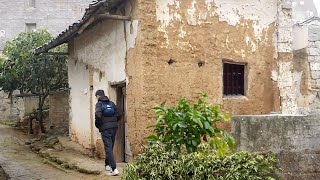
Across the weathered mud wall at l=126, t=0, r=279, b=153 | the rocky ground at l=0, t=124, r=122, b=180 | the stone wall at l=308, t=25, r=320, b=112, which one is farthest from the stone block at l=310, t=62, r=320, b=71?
the rocky ground at l=0, t=124, r=122, b=180

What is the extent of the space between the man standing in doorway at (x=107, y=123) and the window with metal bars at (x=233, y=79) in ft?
8.24

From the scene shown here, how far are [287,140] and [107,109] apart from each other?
4344 millimetres

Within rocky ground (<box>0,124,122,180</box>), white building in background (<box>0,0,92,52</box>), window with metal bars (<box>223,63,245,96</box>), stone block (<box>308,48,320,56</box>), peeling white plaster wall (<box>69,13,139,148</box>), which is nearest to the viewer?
rocky ground (<box>0,124,122,180</box>)

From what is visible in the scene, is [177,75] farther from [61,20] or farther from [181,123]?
[61,20]

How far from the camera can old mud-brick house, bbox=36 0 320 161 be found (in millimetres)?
7863

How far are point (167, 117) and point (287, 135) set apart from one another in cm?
122

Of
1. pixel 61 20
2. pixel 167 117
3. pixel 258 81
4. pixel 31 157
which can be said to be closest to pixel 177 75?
pixel 258 81

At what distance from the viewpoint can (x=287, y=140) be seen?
162 inches

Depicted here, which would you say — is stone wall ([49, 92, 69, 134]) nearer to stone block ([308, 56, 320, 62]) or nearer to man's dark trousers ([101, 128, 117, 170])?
man's dark trousers ([101, 128, 117, 170])

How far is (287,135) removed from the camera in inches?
163

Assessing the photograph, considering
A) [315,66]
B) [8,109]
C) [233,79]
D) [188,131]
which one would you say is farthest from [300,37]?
[8,109]

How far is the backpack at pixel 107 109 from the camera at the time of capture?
780cm

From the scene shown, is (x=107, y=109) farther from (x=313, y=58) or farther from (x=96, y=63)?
(x=313, y=58)

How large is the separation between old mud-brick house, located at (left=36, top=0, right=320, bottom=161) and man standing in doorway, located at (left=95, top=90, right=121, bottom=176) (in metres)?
0.40
